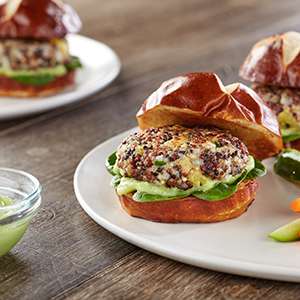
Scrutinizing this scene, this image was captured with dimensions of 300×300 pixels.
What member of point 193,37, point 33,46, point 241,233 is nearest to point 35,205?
point 241,233

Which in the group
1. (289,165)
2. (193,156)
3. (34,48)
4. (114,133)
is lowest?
(114,133)

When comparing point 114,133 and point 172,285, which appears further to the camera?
point 114,133

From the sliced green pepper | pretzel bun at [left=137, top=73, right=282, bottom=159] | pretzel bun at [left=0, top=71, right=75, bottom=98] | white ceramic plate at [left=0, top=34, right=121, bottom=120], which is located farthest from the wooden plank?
pretzel bun at [left=0, top=71, right=75, bottom=98]

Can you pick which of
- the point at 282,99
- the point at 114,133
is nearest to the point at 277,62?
the point at 282,99

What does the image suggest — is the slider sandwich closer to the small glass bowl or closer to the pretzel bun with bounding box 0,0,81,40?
the small glass bowl

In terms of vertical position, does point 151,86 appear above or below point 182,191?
below

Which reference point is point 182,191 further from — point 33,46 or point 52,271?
point 33,46

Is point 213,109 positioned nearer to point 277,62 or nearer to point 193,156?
point 193,156
